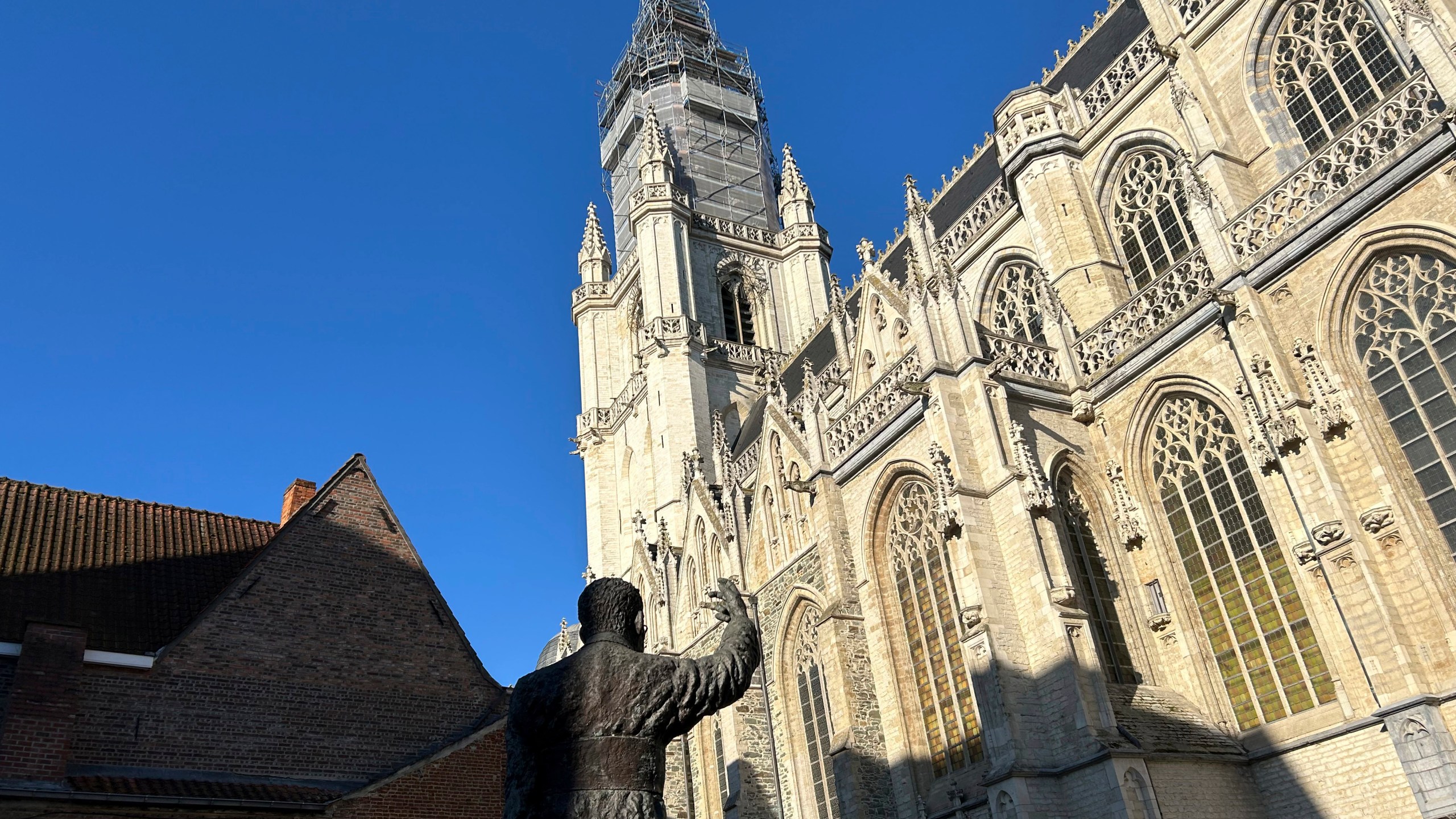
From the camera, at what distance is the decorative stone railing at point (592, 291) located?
132ft

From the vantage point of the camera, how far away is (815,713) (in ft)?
65.2

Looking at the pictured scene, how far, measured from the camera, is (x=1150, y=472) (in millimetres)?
15586

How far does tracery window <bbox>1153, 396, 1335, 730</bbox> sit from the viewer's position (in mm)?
13258

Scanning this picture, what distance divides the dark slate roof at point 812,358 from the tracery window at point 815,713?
9.87 metres

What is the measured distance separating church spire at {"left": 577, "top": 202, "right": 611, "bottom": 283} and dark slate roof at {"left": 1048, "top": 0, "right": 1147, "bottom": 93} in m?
21.9

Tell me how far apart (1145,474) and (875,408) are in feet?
15.5

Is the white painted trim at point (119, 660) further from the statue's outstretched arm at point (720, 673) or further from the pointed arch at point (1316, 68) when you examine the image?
the pointed arch at point (1316, 68)

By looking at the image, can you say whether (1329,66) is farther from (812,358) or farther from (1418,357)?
(812,358)

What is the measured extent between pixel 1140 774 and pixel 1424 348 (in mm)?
6111

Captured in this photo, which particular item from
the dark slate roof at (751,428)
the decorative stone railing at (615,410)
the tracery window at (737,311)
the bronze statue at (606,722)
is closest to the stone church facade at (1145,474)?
the dark slate roof at (751,428)

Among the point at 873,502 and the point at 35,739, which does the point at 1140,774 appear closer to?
the point at 873,502

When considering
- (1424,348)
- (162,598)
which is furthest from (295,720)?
(1424,348)

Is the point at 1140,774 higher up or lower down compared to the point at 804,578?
lower down

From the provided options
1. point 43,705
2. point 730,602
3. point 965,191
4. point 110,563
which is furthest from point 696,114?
point 730,602
